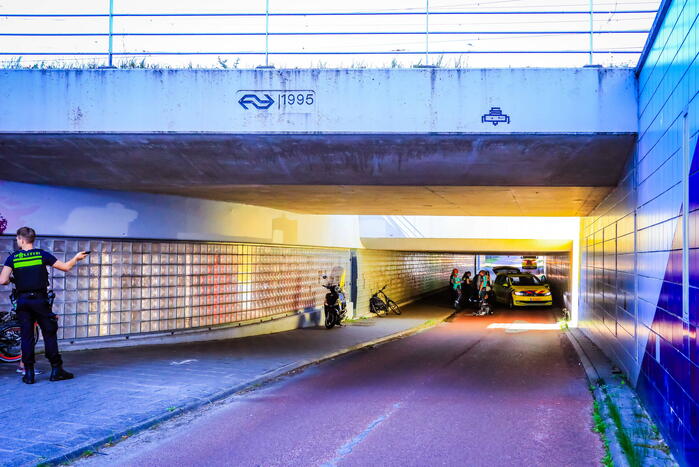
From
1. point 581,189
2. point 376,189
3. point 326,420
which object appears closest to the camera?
point 326,420

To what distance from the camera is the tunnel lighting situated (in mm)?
18438

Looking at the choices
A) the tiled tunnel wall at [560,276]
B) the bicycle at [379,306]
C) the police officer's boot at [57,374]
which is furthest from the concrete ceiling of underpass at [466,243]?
the police officer's boot at [57,374]

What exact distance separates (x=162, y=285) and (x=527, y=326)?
11883 mm

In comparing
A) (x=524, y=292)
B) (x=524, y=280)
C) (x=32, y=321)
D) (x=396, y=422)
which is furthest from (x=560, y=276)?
(x=32, y=321)

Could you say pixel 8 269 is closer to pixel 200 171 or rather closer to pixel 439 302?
pixel 200 171

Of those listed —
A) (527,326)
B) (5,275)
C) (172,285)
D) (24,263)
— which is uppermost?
(24,263)

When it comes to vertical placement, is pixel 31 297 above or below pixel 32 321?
above

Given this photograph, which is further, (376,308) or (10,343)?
(376,308)

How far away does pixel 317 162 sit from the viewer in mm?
9219

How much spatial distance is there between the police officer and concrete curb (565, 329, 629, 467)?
262 inches

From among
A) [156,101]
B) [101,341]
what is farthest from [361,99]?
[101,341]

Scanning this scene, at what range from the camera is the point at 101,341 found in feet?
37.1

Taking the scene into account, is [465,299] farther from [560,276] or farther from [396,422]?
[396,422]

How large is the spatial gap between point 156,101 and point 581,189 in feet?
24.5
